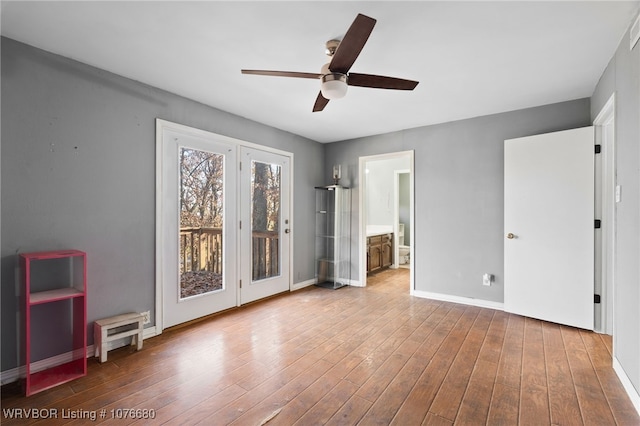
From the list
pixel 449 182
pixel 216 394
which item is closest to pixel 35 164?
pixel 216 394

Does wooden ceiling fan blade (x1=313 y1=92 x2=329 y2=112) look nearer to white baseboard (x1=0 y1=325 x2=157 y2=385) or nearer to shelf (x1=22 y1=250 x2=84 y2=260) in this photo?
shelf (x1=22 y1=250 x2=84 y2=260)

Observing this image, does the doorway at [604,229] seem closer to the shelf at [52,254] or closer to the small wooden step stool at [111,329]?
the small wooden step stool at [111,329]

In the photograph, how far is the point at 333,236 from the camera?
16.3 feet

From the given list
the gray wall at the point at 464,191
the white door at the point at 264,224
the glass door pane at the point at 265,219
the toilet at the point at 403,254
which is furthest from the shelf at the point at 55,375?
the toilet at the point at 403,254

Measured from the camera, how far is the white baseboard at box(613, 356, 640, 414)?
6.05ft

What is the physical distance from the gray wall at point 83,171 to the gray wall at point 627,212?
12.0ft

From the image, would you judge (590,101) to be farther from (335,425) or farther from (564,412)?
(335,425)

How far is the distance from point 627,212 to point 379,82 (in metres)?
1.91

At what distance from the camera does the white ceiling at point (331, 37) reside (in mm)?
1847

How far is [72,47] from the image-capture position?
2.26 metres

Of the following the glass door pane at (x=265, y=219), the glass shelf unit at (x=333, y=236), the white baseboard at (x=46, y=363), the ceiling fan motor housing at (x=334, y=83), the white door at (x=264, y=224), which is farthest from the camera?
the glass shelf unit at (x=333, y=236)

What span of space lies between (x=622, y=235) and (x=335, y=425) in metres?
2.35

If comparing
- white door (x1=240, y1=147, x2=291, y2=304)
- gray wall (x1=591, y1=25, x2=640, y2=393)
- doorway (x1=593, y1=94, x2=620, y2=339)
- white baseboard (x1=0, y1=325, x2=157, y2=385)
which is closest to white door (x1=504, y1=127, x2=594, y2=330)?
doorway (x1=593, y1=94, x2=620, y2=339)

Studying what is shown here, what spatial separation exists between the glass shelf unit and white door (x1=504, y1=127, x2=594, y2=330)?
2.29 m
